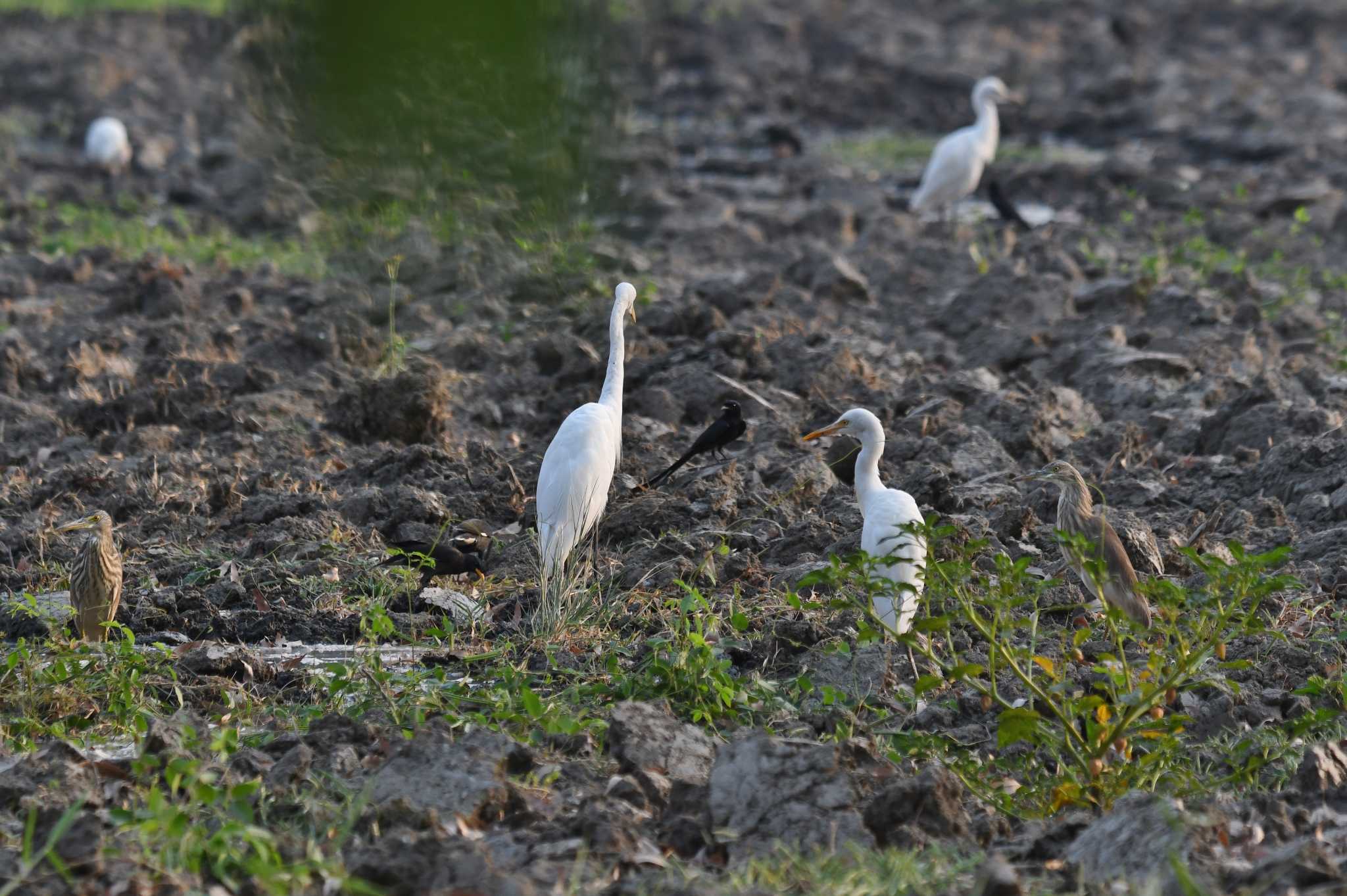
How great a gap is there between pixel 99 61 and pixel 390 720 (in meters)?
20.0

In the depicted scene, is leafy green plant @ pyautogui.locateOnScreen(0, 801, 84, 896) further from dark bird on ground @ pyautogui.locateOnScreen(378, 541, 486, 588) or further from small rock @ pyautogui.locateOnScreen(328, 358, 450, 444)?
small rock @ pyautogui.locateOnScreen(328, 358, 450, 444)

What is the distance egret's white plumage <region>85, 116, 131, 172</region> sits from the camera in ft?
54.4

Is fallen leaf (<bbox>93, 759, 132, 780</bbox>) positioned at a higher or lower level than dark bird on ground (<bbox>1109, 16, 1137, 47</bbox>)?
higher

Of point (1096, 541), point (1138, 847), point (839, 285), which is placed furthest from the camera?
point (839, 285)

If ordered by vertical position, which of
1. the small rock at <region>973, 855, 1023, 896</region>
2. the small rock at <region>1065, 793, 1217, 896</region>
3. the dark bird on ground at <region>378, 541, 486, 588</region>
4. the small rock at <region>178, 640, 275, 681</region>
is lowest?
the small rock at <region>178, 640, 275, 681</region>

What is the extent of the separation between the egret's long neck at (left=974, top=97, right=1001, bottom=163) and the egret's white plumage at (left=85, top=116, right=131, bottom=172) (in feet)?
27.3

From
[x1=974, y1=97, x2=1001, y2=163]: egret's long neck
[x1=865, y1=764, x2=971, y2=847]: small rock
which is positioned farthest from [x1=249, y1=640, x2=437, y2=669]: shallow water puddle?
[x1=974, y1=97, x2=1001, y2=163]: egret's long neck

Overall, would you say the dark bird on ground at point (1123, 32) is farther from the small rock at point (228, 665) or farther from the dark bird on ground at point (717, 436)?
the small rock at point (228, 665)

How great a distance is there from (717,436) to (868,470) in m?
1.42

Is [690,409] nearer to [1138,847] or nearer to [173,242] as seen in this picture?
[1138,847]

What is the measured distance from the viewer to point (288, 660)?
583cm

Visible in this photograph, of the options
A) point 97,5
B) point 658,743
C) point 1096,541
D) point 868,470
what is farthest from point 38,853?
point 97,5

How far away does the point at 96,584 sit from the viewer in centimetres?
570

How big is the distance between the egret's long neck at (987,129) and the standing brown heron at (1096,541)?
9585 millimetres
